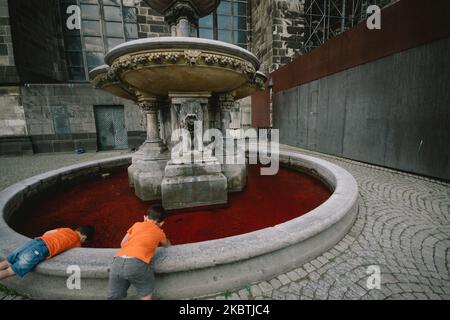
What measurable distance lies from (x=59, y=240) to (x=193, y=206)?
186 centimetres

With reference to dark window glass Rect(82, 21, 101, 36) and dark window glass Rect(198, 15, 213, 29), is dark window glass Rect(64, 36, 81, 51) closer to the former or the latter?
dark window glass Rect(82, 21, 101, 36)

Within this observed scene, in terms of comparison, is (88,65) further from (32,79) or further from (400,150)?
(400,150)

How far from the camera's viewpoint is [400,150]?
204 inches

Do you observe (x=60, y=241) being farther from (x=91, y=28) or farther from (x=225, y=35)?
(x=225, y=35)

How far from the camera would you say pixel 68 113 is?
32.8 ft

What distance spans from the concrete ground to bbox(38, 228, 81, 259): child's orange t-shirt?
50 cm

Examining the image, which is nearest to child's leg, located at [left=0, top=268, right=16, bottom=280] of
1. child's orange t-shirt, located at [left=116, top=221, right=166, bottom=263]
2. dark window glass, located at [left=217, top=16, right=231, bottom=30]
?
child's orange t-shirt, located at [left=116, top=221, right=166, bottom=263]

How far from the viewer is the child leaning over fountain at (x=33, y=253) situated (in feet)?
5.49

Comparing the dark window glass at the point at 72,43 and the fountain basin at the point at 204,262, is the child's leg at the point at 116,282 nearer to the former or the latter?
the fountain basin at the point at 204,262

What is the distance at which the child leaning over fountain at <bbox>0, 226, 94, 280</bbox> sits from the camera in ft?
5.49

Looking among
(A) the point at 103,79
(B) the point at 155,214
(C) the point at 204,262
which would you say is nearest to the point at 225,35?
(A) the point at 103,79

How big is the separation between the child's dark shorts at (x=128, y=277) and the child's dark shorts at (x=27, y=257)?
2.03 feet

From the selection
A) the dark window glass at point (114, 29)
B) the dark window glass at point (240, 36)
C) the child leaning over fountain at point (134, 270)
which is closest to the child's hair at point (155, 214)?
the child leaning over fountain at point (134, 270)
